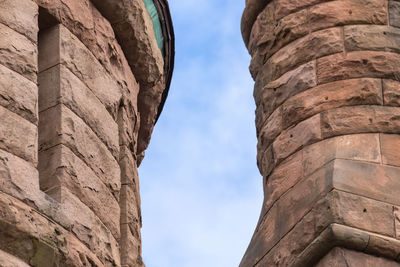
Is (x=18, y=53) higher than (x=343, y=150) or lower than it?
higher

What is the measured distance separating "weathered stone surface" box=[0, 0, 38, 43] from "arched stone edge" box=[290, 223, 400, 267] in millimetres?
2335

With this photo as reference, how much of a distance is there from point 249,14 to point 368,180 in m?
2.64

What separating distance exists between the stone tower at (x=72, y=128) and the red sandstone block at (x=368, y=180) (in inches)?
61.8

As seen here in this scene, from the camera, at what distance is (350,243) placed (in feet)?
38.3

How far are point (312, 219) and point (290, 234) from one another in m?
0.25

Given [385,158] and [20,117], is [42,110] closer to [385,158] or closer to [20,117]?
[20,117]

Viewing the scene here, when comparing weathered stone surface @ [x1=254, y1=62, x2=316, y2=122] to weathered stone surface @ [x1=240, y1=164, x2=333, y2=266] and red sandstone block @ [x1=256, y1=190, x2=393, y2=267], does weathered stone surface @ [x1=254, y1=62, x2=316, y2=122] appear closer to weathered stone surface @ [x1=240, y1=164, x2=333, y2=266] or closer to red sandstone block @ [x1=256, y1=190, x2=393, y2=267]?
weathered stone surface @ [x1=240, y1=164, x2=333, y2=266]

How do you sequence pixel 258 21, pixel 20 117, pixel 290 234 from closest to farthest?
pixel 20 117
pixel 290 234
pixel 258 21

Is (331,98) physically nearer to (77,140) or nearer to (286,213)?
(286,213)

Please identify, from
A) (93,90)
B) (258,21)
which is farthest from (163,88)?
(93,90)

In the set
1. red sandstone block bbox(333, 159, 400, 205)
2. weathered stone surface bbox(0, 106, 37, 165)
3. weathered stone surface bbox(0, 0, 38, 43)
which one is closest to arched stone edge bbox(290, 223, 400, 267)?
red sandstone block bbox(333, 159, 400, 205)

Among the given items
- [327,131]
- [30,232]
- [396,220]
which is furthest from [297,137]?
[30,232]

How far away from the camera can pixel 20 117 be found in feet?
37.2

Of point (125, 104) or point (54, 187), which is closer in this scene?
point (54, 187)
